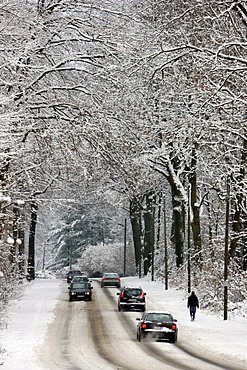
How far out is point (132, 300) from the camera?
4069cm

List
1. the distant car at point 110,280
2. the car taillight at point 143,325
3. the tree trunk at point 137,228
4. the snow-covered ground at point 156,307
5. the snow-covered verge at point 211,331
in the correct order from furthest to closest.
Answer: the tree trunk at point 137,228 → the distant car at point 110,280 → the car taillight at point 143,325 → the snow-covered verge at point 211,331 → the snow-covered ground at point 156,307

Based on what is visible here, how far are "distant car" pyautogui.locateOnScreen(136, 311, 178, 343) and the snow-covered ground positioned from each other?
30.5 inches

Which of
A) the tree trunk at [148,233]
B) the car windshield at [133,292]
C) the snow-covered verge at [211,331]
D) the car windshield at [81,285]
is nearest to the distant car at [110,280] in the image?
the tree trunk at [148,233]

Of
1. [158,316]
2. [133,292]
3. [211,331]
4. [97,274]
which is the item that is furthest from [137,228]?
[158,316]

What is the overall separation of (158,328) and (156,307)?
13446mm

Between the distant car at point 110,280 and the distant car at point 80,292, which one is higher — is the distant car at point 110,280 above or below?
above

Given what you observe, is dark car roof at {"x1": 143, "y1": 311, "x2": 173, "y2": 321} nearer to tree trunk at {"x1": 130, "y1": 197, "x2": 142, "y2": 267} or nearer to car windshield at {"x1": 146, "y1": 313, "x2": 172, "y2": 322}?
car windshield at {"x1": 146, "y1": 313, "x2": 172, "y2": 322}

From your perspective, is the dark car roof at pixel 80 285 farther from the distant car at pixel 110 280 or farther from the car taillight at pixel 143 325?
the car taillight at pixel 143 325

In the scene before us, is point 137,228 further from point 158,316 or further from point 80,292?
point 158,316

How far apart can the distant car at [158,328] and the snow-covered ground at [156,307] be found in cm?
77

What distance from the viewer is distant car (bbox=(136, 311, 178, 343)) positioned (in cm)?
2766

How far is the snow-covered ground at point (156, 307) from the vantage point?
893 inches

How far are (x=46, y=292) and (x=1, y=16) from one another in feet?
119

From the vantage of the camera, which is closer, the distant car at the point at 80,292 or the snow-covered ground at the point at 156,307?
the snow-covered ground at the point at 156,307
